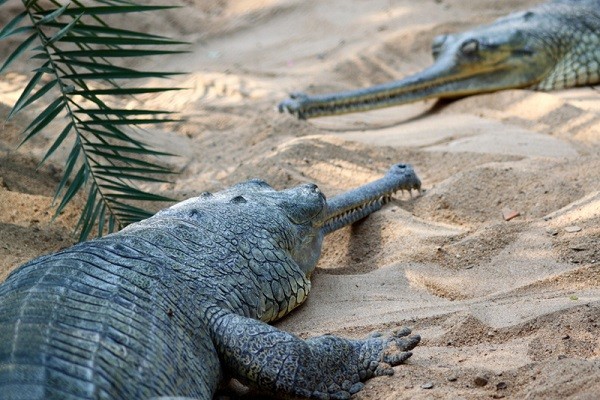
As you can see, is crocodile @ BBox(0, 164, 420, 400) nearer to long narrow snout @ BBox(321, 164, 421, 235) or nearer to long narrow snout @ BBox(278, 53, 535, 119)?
long narrow snout @ BBox(321, 164, 421, 235)

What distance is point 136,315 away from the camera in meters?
3.17

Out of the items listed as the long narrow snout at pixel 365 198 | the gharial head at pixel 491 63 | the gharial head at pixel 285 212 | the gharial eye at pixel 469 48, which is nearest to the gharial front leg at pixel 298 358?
the gharial head at pixel 285 212

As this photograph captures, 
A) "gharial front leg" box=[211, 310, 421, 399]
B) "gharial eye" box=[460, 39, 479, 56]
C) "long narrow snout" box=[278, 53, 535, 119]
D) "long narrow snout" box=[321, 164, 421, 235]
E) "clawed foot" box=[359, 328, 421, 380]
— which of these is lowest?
"long narrow snout" box=[278, 53, 535, 119]

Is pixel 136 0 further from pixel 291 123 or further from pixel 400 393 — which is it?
pixel 400 393

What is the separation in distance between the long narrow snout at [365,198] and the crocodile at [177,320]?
0.67 meters

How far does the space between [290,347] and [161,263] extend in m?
0.65

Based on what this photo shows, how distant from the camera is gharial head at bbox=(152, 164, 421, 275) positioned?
13.9 feet

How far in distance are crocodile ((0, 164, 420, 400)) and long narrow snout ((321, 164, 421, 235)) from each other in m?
0.67

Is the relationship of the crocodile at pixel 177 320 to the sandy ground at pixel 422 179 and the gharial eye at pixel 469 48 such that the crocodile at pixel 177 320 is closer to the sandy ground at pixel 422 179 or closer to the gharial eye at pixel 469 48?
the sandy ground at pixel 422 179

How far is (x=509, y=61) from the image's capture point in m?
8.35

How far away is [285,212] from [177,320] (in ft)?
4.38

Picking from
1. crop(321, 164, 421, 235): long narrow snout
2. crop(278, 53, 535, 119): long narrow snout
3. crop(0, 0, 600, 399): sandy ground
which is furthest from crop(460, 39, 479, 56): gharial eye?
crop(321, 164, 421, 235): long narrow snout

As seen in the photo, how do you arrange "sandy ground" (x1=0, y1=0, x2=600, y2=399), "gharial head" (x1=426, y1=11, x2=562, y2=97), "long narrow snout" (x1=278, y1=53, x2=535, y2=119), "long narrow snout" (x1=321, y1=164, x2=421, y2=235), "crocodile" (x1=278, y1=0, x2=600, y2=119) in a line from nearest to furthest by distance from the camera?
"sandy ground" (x1=0, y1=0, x2=600, y2=399) → "long narrow snout" (x1=321, y1=164, x2=421, y2=235) → "long narrow snout" (x1=278, y1=53, x2=535, y2=119) → "crocodile" (x1=278, y1=0, x2=600, y2=119) → "gharial head" (x1=426, y1=11, x2=562, y2=97)

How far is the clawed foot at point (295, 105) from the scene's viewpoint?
7.55 metres
